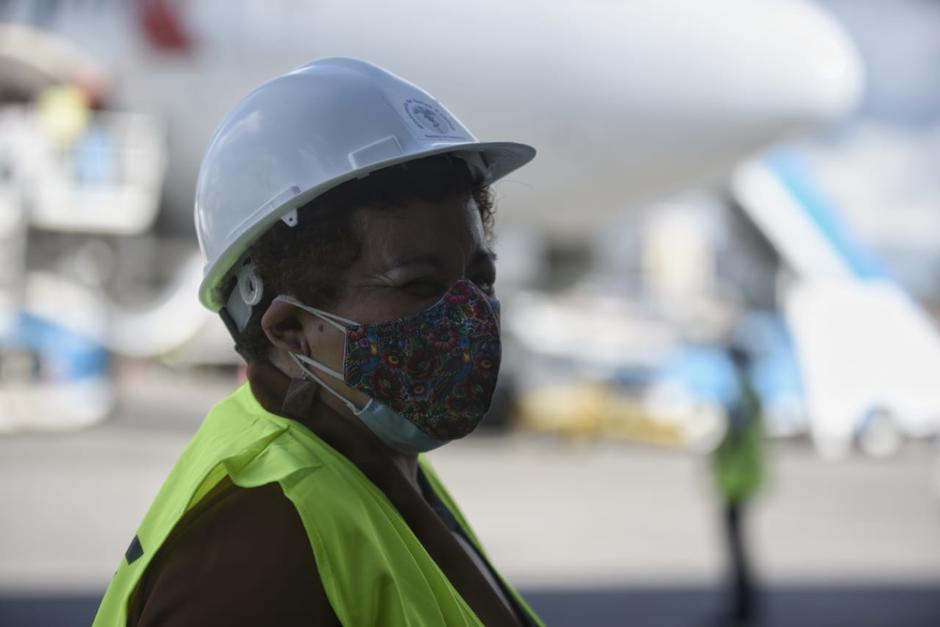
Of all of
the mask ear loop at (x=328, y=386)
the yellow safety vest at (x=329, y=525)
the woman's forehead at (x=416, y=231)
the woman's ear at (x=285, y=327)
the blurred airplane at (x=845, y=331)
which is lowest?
the blurred airplane at (x=845, y=331)

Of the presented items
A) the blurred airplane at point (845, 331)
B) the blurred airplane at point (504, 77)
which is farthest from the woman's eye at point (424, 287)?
the blurred airplane at point (845, 331)

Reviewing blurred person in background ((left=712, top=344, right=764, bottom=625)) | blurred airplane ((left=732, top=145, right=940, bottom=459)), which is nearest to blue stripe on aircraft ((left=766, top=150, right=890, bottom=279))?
blurred airplane ((left=732, top=145, right=940, bottom=459))

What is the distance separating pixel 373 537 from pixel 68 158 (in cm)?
1222

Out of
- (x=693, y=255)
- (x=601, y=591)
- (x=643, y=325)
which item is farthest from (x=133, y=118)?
(x=693, y=255)

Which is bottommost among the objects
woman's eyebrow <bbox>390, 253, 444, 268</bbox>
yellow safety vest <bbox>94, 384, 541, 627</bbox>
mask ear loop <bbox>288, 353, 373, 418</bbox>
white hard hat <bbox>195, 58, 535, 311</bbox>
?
yellow safety vest <bbox>94, 384, 541, 627</bbox>

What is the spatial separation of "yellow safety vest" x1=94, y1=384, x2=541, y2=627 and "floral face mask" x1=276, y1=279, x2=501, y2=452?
3.4 inches

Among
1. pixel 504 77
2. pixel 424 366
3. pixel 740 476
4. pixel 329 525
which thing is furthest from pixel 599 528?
pixel 329 525

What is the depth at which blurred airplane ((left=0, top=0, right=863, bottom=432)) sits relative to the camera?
10797mm

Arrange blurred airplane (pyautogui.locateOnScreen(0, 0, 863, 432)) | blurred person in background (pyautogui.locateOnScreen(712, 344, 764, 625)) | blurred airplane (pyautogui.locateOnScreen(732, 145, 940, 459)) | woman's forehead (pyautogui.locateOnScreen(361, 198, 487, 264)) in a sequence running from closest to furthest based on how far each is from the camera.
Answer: woman's forehead (pyautogui.locateOnScreen(361, 198, 487, 264)) → blurred person in background (pyautogui.locateOnScreen(712, 344, 764, 625)) → blurred airplane (pyautogui.locateOnScreen(0, 0, 863, 432)) → blurred airplane (pyautogui.locateOnScreen(732, 145, 940, 459))

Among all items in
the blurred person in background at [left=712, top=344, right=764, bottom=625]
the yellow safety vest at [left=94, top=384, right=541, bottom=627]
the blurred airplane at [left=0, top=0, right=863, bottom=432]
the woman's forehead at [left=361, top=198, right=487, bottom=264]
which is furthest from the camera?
the blurred airplane at [left=0, top=0, right=863, bottom=432]

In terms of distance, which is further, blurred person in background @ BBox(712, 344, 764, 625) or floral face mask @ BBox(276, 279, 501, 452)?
blurred person in background @ BBox(712, 344, 764, 625)

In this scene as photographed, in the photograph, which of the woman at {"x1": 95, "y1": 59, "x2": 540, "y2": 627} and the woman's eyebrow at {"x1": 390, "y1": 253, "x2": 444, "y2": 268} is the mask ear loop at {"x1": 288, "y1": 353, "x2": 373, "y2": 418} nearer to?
the woman at {"x1": 95, "y1": 59, "x2": 540, "y2": 627}

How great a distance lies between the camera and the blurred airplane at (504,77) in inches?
425

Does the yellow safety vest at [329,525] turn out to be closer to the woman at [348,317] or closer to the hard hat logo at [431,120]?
Answer: the woman at [348,317]
